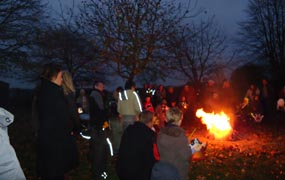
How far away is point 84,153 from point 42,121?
6.23 meters

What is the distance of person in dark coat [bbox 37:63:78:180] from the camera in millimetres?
5418

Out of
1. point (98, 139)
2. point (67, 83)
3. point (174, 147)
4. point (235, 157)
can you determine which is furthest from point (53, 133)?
point (235, 157)

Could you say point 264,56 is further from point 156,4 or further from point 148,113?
point 148,113

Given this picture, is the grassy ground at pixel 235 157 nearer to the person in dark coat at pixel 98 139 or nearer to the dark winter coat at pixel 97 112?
the person in dark coat at pixel 98 139

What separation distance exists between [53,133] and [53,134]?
0.04 feet

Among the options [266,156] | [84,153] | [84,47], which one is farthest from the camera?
[84,47]

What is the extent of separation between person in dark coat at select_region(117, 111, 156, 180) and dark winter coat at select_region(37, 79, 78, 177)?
2.40 ft

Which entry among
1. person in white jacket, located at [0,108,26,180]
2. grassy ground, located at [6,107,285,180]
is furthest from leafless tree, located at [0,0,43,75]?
person in white jacket, located at [0,108,26,180]

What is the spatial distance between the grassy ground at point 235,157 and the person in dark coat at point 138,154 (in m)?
3.07

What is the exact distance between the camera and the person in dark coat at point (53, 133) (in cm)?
542

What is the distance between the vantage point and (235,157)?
10195mm

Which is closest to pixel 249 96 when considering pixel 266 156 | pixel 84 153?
pixel 266 156

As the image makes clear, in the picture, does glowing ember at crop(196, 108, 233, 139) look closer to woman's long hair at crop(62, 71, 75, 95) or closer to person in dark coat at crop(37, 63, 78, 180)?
woman's long hair at crop(62, 71, 75, 95)

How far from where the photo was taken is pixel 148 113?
19.1 feet
